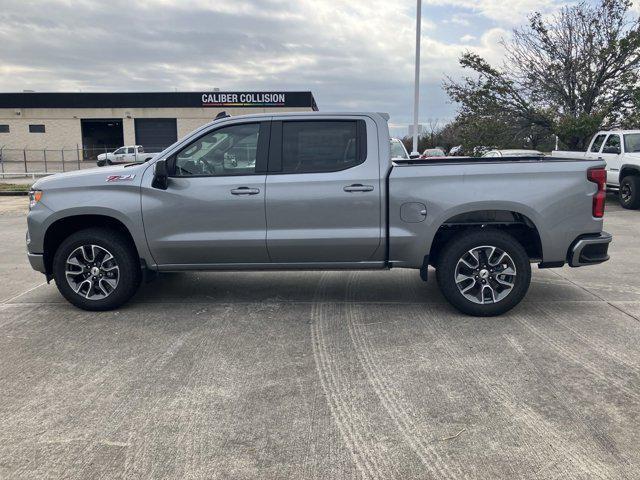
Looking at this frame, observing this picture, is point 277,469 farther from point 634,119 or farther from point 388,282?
point 634,119

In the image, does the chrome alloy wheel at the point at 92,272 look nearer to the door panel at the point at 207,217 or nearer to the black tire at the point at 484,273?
the door panel at the point at 207,217

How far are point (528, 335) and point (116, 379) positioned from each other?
11.4 ft

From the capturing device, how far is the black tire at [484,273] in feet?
17.6

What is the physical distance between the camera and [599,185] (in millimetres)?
5316

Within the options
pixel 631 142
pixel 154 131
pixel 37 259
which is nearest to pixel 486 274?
pixel 37 259

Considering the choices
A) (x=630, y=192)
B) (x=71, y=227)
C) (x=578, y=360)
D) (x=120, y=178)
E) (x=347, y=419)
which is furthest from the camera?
(x=630, y=192)

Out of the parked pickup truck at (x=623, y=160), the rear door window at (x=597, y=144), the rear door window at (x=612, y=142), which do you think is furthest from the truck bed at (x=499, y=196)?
the rear door window at (x=597, y=144)

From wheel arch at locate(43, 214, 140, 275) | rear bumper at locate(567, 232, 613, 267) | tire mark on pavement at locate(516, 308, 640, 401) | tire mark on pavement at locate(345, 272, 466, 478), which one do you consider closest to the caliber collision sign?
wheel arch at locate(43, 214, 140, 275)

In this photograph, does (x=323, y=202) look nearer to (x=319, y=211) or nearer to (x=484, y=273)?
(x=319, y=211)

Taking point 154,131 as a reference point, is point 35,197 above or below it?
below

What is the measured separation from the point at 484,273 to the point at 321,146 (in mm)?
2017

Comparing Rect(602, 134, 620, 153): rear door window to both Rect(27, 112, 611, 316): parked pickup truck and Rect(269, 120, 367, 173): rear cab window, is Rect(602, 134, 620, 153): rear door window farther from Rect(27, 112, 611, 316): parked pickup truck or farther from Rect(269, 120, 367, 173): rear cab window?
Rect(269, 120, 367, 173): rear cab window

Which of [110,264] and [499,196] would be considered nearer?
[499,196]

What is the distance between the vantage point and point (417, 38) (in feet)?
66.0
